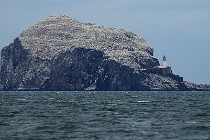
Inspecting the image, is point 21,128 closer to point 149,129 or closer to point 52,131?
point 52,131

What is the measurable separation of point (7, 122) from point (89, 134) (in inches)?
607

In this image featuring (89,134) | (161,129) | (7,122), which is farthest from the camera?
(7,122)

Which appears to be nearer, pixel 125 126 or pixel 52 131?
pixel 52 131

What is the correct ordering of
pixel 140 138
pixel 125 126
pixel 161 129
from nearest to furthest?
pixel 140 138, pixel 161 129, pixel 125 126

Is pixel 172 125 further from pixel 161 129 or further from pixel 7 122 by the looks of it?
pixel 7 122

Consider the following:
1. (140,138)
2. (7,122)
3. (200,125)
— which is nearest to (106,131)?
(140,138)

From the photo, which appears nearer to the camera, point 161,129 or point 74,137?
point 74,137

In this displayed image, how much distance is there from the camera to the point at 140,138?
4684 cm

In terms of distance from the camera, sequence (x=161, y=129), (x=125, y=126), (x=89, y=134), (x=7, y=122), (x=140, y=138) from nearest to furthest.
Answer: (x=140, y=138) → (x=89, y=134) → (x=161, y=129) → (x=125, y=126) → (x=7, y=122)

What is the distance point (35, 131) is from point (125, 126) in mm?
9365

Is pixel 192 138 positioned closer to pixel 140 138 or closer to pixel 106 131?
pixel 140 138

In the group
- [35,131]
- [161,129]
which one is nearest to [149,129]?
[161,129]

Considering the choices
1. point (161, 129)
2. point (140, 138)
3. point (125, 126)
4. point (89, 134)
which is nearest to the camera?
point (140, 138)

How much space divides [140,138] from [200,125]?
12.3 m
